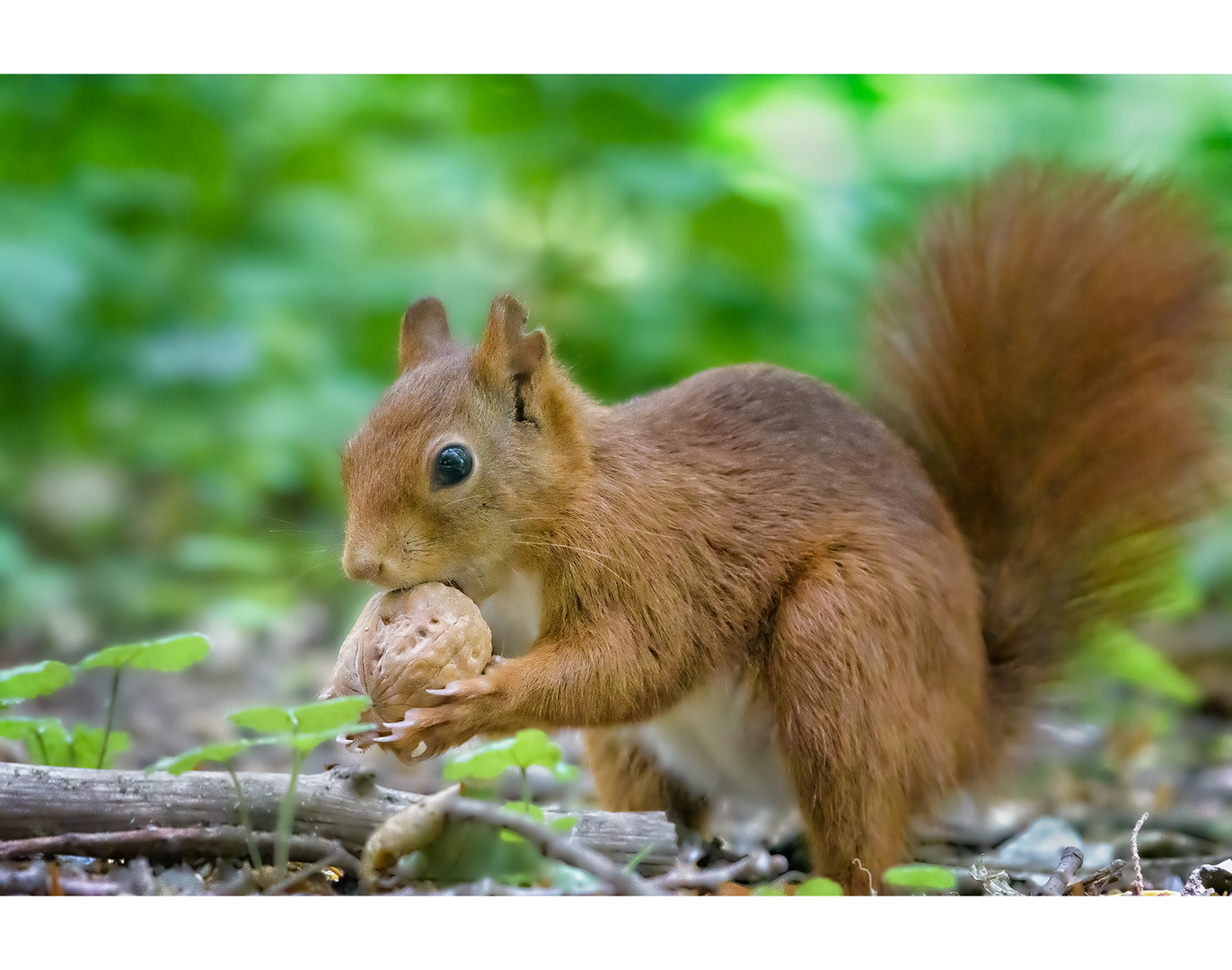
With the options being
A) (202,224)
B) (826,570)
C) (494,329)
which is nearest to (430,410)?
(494,329)

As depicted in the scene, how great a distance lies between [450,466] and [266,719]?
0.54 m

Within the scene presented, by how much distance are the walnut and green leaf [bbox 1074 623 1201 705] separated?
126 cm

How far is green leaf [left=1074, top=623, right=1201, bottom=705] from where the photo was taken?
8.49ft

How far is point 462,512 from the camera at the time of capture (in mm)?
2008

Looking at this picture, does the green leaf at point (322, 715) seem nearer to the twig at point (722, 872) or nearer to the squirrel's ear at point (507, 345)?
the twig at point (722, 872)

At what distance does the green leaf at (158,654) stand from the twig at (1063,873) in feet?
4.38

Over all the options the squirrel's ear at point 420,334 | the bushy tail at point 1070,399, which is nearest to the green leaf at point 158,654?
the squirrel's ear at point 420,334

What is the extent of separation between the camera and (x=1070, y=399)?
256 centimetres

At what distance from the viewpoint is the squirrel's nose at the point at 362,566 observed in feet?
6.21

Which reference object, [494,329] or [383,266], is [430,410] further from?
[383,266]

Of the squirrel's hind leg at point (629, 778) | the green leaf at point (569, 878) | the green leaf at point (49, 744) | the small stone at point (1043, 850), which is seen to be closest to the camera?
the green leaf at point (569, 878)

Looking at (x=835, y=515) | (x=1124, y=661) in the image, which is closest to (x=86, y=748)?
(x=835, y=515)

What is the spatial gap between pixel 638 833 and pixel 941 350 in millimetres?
1146

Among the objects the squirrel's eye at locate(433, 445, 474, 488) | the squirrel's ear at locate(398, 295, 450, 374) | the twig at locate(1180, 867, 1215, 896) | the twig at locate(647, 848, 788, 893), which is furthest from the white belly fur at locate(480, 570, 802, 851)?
the twig at locate(1180, 867, 1215, 896)
